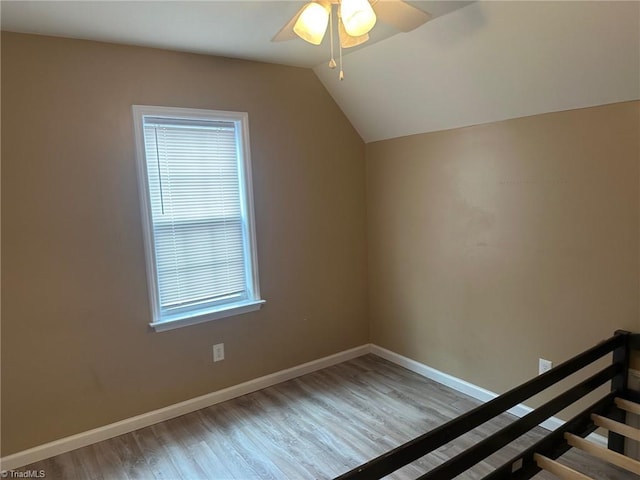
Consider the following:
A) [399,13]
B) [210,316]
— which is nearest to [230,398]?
[210,316]

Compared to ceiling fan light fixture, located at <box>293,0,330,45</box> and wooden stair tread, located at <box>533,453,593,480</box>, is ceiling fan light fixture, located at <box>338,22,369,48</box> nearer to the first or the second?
ceiling fan light fixture, located at <box>293,0,330,45</box>

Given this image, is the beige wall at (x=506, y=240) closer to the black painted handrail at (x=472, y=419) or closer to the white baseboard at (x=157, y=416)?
the black painted handrail at (x=472, y=419)

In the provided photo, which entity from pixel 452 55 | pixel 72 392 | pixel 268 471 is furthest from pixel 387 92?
pixel 72 392

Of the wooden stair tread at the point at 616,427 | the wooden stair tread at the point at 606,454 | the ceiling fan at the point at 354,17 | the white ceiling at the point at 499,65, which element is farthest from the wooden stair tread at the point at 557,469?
the ceiling fan at the point at 354,17

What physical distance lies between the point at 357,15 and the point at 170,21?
3.79 ft

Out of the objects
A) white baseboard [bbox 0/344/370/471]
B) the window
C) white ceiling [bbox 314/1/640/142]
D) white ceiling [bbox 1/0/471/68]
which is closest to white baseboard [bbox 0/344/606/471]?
white baseboard [bbox 0/344/370/471]

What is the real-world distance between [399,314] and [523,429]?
1754mm

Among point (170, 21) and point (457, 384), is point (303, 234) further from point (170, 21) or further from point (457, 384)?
point (170, 21)

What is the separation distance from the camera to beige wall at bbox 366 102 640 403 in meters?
2.13

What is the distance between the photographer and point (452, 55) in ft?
7.67

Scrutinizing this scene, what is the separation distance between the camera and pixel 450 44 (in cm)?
228

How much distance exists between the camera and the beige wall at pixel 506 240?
213 centimetres

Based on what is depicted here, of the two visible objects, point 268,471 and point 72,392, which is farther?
point 72,392

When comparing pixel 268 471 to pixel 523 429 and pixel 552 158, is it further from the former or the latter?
pixel 552 158
